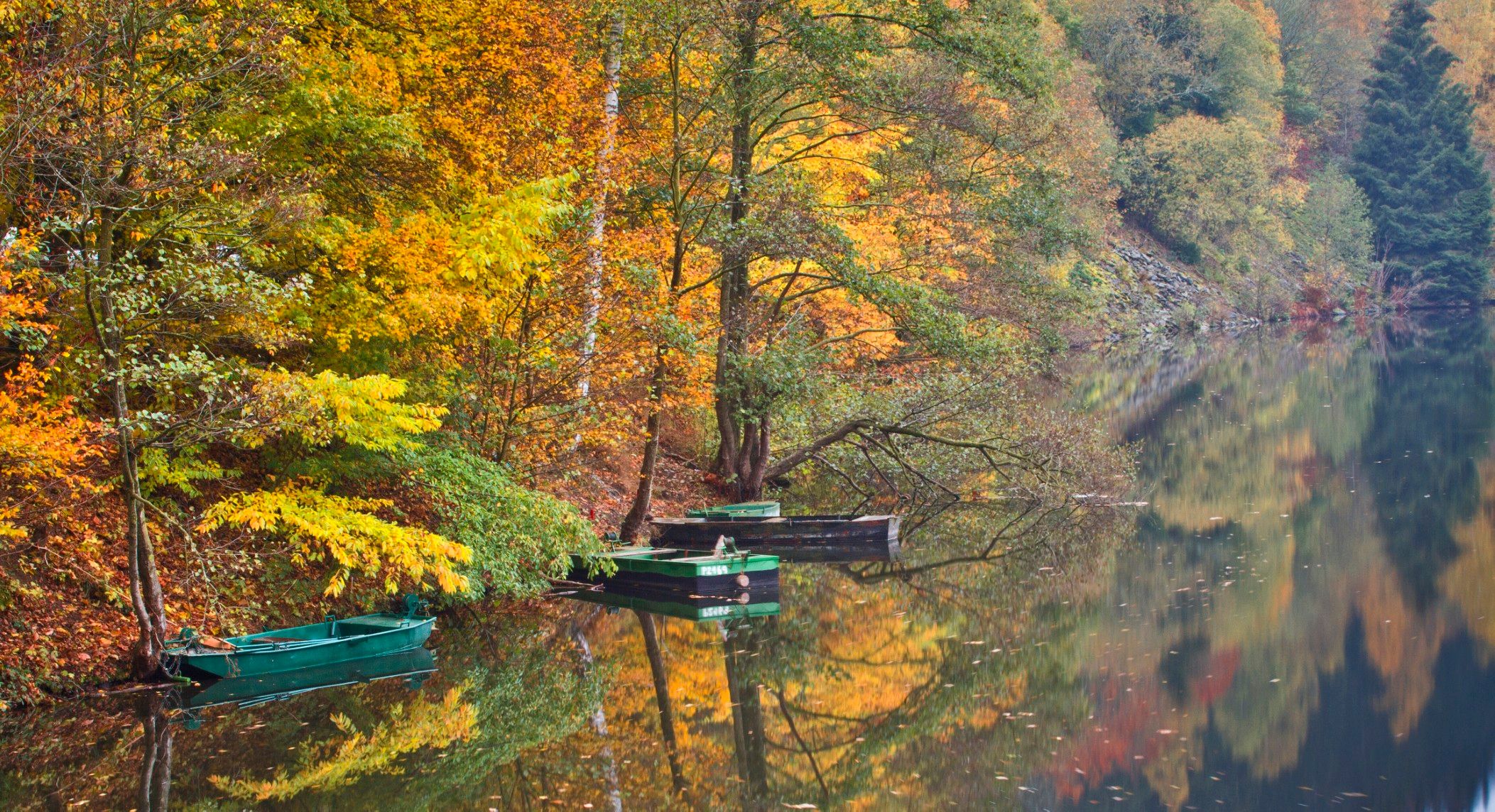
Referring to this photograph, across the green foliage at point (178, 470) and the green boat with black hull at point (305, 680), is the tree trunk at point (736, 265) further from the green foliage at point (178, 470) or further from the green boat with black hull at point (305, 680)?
the green foliage at point (178, 470)

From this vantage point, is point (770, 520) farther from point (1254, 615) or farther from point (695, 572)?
point (1254, 615)

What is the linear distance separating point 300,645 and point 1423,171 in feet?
242

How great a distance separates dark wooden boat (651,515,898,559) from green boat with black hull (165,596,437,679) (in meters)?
6.70

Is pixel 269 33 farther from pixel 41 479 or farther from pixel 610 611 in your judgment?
pixel 610 611

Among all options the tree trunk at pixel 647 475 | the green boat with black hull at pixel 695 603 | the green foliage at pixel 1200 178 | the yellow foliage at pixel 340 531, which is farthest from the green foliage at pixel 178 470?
the green foliage at pixel 1200 178

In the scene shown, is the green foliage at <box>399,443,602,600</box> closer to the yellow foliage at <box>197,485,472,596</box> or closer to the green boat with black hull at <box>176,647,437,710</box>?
the yellow foliage at <box>197,485,472,596</box>

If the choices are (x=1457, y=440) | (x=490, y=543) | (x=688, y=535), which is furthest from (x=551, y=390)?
(x=1457, y=440)

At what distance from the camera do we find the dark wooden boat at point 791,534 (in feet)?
72.1

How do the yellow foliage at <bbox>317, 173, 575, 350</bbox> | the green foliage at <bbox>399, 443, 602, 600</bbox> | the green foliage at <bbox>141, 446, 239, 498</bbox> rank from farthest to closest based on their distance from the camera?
the green foliage at <bbox>399, 443, 602, 600</bbox>
the yellow foliage at <bbox>317, 173, 575, 350</bbox>
the green foliage at <bbox>141, 446, 239, 498</bbox>

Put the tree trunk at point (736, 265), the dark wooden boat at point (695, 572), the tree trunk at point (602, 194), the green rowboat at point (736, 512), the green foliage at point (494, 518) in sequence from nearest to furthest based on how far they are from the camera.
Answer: the green foliage at point (494, 518)
the dark wooden boat at point (695, 572)
the tree trunk at point (602, 194)
the tree trunk at point (736, 265)
the green rowboat at point (736, 512)

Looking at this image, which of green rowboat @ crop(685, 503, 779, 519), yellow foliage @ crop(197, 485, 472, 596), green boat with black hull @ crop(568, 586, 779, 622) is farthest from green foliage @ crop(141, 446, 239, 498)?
green rowboat @ crop(685, 503, 779, 519)

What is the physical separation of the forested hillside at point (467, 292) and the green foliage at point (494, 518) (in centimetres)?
6

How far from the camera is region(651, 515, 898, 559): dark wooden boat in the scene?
22.0 metres

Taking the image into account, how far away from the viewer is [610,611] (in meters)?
18.1
